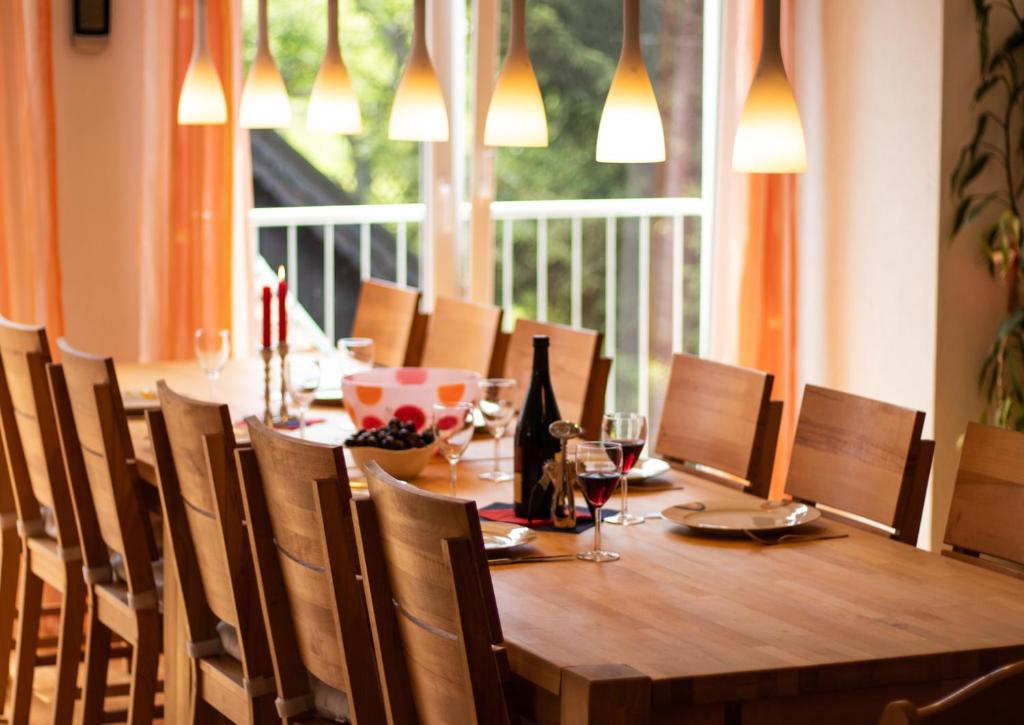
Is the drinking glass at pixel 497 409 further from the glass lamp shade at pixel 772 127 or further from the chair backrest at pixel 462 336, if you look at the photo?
the chair backrest at pixel 462 336

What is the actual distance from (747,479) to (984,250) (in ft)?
6.27

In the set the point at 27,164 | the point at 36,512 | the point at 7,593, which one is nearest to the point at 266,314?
the point at 36,512

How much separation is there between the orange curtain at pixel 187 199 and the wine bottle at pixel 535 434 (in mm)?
2268

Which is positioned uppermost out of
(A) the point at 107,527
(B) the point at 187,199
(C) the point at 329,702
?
(B) the point at 187,199

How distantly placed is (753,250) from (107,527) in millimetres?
2744

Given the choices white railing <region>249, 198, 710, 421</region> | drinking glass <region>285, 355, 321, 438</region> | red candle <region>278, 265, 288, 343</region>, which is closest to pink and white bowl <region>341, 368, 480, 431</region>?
drinking glass <region>285, 355, 321, 438</region>

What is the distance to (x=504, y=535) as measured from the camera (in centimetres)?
250

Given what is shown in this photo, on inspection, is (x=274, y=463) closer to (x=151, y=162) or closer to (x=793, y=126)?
(x=793, y=126)

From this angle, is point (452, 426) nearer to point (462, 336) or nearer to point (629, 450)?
point (629, 450)

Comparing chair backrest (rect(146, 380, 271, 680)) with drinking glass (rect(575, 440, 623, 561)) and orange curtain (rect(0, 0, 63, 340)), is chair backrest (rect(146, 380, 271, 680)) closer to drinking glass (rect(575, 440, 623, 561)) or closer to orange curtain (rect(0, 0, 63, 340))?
drinking glass (rect(575, 440, 623, 561))

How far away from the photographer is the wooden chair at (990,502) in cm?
244

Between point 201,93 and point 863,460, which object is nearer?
point 863,460

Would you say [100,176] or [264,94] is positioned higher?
[264,94]

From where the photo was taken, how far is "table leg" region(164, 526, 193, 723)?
2936 mm
